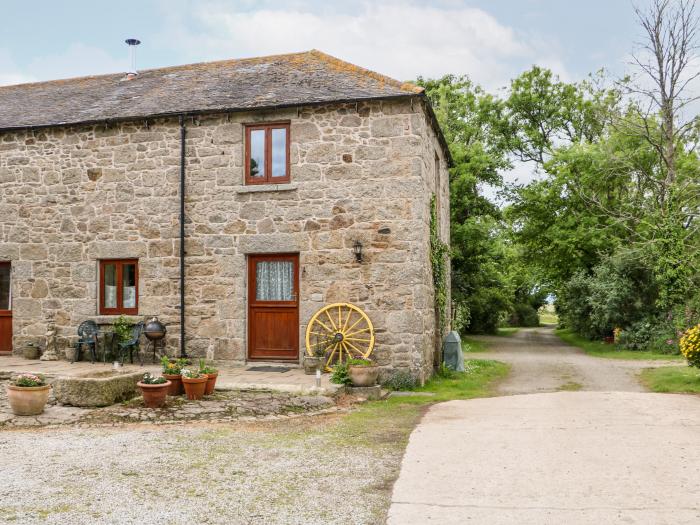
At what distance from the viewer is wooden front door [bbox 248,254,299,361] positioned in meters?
12.2

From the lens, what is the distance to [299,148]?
475 inches

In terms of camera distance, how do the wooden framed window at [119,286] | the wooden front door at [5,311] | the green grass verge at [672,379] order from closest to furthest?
the green grass verge at [672,379], the wooden framed window at [119,286], the wooden front door at [5,311]

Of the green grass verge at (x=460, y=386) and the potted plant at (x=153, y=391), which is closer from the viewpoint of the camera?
the potted plant at (x=153, y=391)

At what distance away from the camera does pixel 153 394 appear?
335 inches

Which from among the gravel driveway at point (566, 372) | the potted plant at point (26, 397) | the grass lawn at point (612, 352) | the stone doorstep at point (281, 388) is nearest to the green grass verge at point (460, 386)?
the gravel driveway at point (566, 372)

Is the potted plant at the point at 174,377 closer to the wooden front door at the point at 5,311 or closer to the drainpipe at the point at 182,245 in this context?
the drainpipe at the point at 182,245

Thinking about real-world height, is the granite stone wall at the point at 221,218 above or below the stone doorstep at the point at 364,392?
above

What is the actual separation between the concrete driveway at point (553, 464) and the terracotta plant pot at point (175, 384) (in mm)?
3720

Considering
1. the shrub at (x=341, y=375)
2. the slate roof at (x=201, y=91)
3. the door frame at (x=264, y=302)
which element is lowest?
the shrub at (x=341, y=375)

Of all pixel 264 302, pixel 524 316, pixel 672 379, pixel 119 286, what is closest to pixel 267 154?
pixel 264 302

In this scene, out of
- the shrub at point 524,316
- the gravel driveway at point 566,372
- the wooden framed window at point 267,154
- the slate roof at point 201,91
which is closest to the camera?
the slate roof at point 201,91

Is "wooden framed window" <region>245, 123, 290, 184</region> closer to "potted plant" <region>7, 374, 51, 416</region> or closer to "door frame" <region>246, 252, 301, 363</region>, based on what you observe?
"door frame" <region>246, 252, 301, 363</region>

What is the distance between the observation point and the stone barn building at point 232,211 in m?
11.5

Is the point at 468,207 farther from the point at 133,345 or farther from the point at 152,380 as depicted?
the point at 152,380
